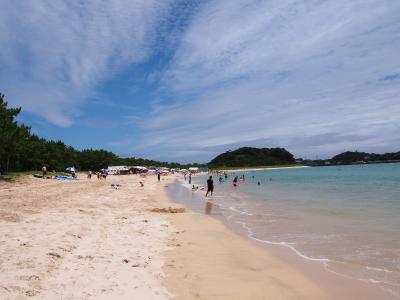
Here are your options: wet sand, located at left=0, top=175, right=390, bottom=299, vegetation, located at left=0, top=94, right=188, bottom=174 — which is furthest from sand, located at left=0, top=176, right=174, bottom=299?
vegetation, located at left=0, top=94, right=188, bottom=174

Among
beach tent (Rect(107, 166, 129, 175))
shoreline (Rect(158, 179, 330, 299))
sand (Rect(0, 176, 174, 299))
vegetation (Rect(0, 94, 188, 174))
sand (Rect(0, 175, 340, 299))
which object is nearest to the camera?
sand (Rect(0, 176, 174, 299))

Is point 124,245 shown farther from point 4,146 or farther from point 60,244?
point 4,146

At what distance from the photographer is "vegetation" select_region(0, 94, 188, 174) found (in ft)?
108

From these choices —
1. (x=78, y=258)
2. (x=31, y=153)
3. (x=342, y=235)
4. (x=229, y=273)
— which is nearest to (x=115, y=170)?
(x=31, y=153)

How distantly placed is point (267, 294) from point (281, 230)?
665cm

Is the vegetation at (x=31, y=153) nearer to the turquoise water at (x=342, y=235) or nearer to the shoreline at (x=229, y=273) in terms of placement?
the turquoise water at (x=342, y=235)

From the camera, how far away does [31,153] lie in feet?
153

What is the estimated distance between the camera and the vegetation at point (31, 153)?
3306 cm

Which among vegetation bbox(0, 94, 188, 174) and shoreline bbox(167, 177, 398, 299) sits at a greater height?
vegetation bbox(0, 94, 188, 174)

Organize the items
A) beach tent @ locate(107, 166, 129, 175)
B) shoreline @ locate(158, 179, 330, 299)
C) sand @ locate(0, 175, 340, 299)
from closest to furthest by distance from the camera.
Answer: sand @ locate(0, 175, 340, 299), shoreline @ locate(158, 179, 330, 299), beach tent @ locate(107, 166, 129, 175)

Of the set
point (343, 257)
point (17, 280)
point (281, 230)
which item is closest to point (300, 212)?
point (281, 230)

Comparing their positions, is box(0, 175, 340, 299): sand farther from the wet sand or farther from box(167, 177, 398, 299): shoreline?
box(167, 177, 398, 299): shoreline

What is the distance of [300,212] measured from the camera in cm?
1662

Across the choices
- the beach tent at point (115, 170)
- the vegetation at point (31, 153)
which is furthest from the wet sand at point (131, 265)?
the beach tent at point (115, 170)
